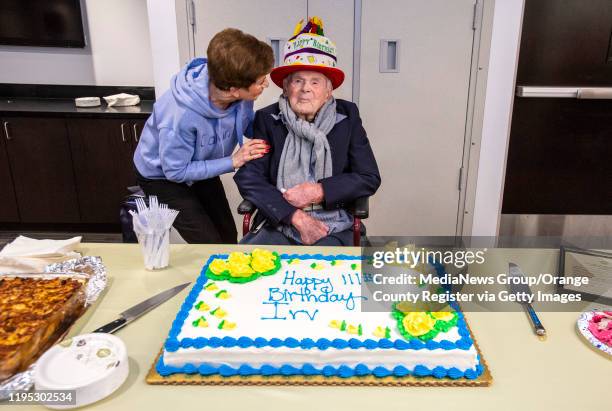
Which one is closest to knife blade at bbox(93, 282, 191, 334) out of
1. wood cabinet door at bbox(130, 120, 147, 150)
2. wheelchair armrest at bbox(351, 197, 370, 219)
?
wheelchair armrest at bbox(351, 197, 370, 219)

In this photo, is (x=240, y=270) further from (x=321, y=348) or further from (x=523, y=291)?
(x=523, y=291)

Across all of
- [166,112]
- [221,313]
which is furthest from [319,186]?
[221,313]

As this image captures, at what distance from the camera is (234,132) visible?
2.02 meters

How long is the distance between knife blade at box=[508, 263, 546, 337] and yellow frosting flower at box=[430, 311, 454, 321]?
0.22 m

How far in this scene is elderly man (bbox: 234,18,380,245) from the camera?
1.81 meters

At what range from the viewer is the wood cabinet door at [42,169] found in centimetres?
323

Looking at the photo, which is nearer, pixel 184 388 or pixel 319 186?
pixel 184 388

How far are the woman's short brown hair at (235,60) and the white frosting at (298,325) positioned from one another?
89 cm

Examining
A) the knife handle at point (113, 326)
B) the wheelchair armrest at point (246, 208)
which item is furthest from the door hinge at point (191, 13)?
the knife handle at point (113, 326)

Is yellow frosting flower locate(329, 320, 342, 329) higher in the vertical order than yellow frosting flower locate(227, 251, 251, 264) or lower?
lower

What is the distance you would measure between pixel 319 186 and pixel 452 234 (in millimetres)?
1588

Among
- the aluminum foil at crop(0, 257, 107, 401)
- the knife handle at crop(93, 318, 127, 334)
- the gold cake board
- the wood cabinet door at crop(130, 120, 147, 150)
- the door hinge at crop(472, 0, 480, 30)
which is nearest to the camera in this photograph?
the gold cake board

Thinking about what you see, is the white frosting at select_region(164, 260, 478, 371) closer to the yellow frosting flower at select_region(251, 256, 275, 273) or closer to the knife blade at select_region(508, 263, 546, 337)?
the yellow frosting flower at select_region(251, 256, 275, 273)

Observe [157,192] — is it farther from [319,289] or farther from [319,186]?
[319,289]
